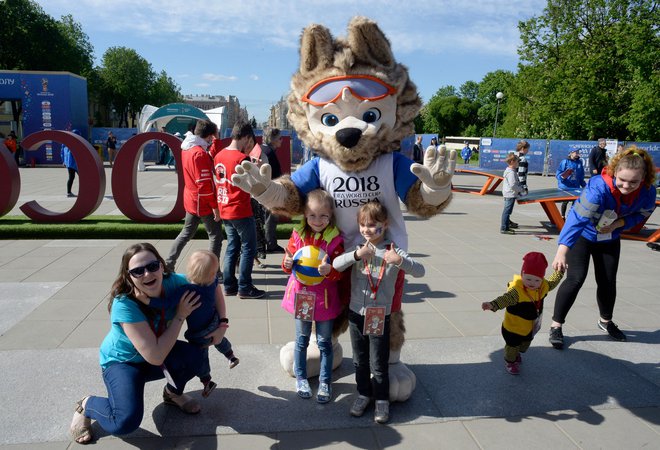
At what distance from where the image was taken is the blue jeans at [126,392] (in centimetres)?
252

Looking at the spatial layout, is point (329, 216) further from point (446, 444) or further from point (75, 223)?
point (75, 223)

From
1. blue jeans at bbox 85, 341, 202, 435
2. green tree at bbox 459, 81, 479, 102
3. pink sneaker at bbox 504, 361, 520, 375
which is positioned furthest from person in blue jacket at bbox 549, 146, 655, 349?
green tree at bbox 459, 81, 479, 102

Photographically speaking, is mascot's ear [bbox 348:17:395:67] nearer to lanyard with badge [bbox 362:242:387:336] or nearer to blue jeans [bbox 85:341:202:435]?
lanyard with badge [bbox 362:242:387:336]

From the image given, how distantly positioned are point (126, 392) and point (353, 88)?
2245 millimetres

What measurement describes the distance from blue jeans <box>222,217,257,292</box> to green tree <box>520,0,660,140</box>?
2393 centimetres

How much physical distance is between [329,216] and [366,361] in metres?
0.96

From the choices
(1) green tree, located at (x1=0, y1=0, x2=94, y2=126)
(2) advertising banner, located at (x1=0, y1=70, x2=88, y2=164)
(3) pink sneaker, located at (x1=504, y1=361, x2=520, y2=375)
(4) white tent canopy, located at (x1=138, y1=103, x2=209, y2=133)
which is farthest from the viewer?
(1) green tree, located at (x1=0, y1=0, x2=94, y2=126)

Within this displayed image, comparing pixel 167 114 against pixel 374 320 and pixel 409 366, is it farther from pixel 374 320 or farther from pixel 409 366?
pixel 374 320

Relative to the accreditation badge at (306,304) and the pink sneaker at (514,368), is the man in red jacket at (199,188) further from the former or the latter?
the pink sneaker at (514,368)

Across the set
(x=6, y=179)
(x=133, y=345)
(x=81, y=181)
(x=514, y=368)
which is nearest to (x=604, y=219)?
(x=514, y=368)

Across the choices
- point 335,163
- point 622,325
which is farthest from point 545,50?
point 335,163

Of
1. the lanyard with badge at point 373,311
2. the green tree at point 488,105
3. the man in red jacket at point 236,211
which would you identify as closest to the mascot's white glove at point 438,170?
the lanyard with badge at point 373,311

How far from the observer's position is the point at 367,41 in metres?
3.13

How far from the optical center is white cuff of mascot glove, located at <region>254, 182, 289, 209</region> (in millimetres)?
3088
